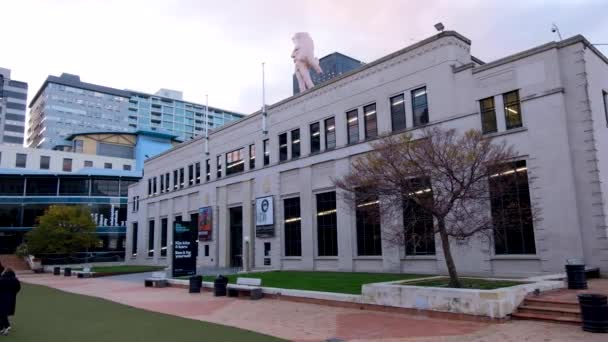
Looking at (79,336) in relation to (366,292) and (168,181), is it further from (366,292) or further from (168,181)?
(168,181)

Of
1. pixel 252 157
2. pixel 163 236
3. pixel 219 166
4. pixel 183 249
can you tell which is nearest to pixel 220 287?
pixel 183 249

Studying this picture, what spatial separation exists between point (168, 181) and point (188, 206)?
23.8ft

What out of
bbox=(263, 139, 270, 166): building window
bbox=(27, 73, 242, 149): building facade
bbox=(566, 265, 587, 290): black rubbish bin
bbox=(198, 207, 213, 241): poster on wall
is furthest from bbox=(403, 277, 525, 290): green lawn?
bbox=(27, 73, 242, 149): building facade

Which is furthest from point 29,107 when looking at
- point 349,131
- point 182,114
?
point 349,131

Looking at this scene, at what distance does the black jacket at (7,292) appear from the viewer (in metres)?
13.1

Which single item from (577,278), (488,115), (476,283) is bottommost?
(476,283)

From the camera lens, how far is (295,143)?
3753cm

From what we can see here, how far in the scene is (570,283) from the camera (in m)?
16.3

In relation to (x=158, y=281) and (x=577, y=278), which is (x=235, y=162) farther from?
(x=577, y=278)

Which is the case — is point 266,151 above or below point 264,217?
above

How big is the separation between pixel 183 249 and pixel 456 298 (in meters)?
19.8

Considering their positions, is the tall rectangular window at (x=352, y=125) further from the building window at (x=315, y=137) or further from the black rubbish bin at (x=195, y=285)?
the black rubbish bin at (x=195, y=285)

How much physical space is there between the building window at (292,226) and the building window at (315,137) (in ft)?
13.5

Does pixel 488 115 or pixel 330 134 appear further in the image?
pixel 330 134
